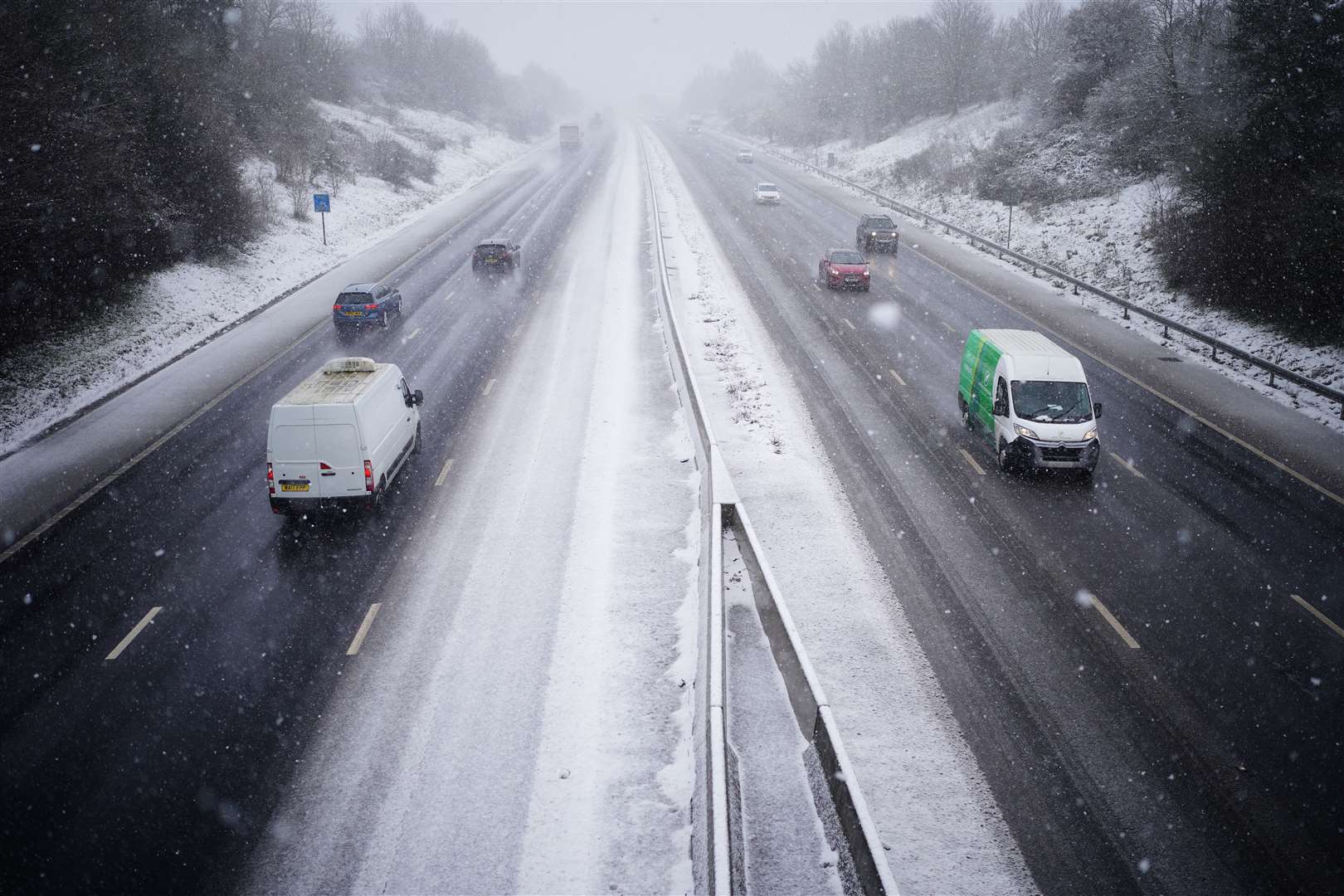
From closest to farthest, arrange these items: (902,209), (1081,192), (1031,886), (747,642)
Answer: (1031,886), (747,642), (1081,192), (902,209)

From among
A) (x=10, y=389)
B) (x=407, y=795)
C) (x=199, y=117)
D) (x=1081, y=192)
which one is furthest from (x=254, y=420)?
(x=1081, y=192)

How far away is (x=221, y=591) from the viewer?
10898mm

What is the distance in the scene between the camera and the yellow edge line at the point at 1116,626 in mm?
9602

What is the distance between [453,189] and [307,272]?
90.2 ft

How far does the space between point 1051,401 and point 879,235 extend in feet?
71.1

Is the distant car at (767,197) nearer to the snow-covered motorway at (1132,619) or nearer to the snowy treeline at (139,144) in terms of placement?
the snowy treeline at (139,144)

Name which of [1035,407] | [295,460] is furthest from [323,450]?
[1035,407]

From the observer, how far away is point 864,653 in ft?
31.4

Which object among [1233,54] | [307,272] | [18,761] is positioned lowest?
[18,761]

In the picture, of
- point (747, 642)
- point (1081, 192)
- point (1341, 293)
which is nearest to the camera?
point (747, 642)

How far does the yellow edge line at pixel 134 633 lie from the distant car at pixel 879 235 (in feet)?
101

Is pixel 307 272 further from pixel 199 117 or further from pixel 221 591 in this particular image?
pixel 221 591

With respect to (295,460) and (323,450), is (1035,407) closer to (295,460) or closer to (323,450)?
(323,450)

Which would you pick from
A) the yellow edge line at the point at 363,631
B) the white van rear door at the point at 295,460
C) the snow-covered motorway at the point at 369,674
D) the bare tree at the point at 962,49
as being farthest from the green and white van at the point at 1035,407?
the bare tree at the point at 962,49
